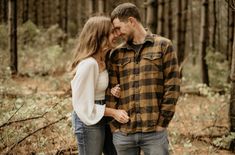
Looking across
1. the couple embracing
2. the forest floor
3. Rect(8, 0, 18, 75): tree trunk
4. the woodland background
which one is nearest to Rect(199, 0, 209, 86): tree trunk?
the woodland background

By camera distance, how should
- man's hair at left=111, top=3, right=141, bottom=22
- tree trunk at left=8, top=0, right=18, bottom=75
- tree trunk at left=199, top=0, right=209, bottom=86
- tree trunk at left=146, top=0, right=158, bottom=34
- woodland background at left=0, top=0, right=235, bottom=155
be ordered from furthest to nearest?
tree trunk at left=8, top=0, right=18, bottom=75 → tree trunk at left=199, top=0, right=209, bottom=86 → tree trunk at left=146, top=0, right=158, bottom=34 → woodland background at left=0, top=0, right=235, bottom=155 → man's hair at left=111, top=3, right=141, bottom=22

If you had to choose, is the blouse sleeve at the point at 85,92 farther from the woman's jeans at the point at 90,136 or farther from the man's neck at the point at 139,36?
the man's neck at the point at 139,36

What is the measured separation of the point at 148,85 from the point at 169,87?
0.20 metres

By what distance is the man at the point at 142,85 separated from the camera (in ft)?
12.7

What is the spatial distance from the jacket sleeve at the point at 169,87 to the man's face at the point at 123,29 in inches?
15.8

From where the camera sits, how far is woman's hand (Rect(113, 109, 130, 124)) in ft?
12.8

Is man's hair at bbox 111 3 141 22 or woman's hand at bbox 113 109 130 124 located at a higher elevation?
man's hair at bbox 111 3 141 22

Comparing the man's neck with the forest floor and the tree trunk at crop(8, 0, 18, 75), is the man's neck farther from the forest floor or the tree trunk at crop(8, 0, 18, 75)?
the tree trunk at crop(8, 0, 18, 75)

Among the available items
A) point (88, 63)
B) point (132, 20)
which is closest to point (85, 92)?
point (88, 63)

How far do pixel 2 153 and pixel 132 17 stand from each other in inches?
97.3

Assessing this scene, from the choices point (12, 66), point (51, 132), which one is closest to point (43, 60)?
point (12, 66)

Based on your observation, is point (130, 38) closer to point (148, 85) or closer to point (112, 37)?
point (112, 37)

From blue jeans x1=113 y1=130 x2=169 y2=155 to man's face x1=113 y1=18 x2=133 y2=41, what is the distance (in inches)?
38.0

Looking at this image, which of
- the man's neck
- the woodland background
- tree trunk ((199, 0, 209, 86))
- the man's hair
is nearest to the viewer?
the man's hair
